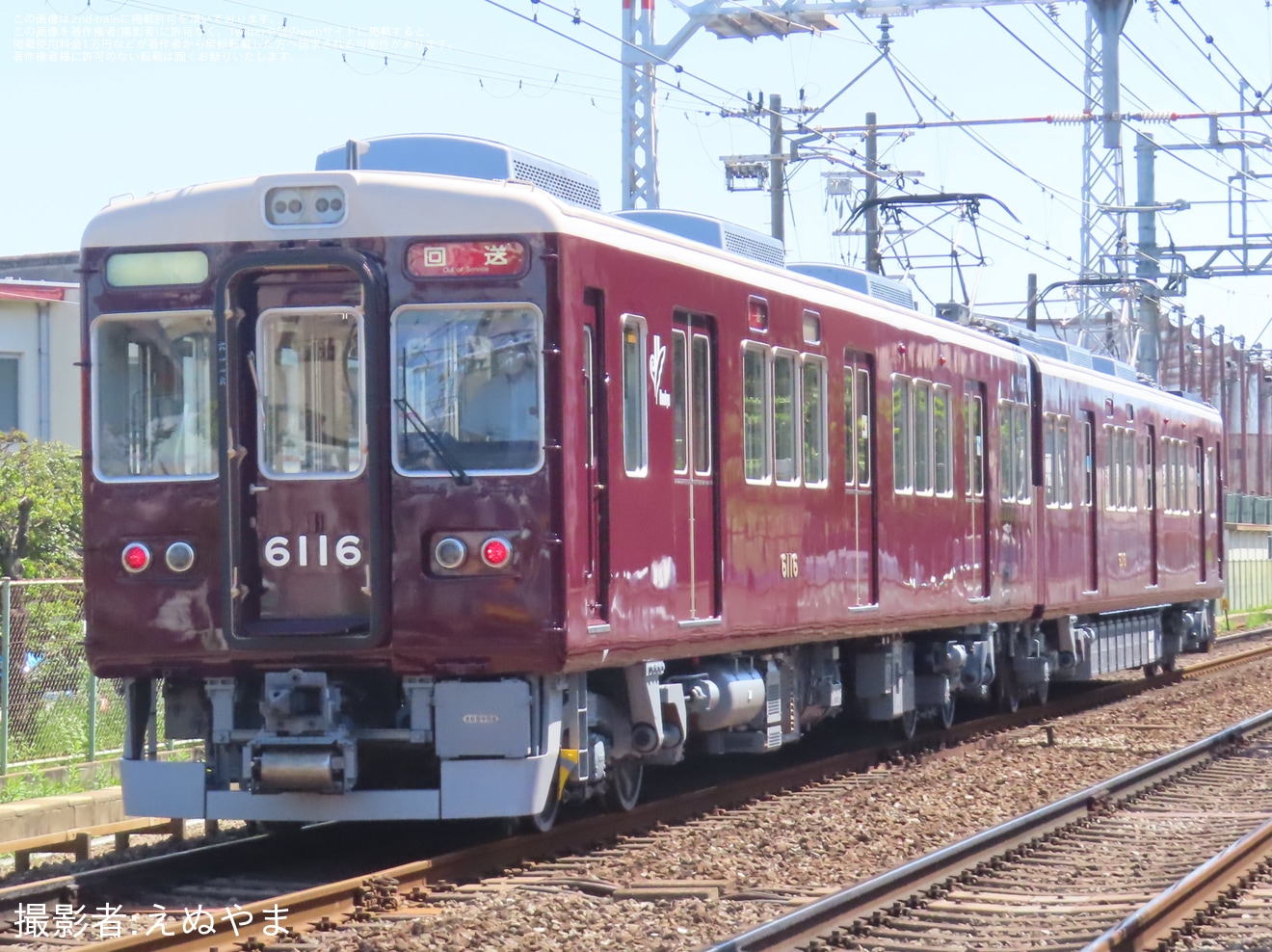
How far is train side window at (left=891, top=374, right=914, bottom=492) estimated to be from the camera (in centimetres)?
1428

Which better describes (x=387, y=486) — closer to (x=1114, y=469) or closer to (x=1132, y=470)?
(x=1114, y=469)

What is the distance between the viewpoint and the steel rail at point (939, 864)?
291 inches

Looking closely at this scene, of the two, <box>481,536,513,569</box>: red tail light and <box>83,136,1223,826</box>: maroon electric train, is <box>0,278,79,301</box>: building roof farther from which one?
<box>481,536,513,569</box>: red tail light

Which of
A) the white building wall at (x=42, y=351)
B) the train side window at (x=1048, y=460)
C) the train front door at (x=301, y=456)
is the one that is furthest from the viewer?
the white building wall at (x=42, y=351)

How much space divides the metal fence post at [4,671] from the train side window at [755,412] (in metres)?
4.82

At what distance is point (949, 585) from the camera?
15508 mm

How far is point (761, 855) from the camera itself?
A: 9.84 m

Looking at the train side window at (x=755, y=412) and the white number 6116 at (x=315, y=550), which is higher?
the train side window at (x=755, y=412)

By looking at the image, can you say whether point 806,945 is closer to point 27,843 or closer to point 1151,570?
point 27,843

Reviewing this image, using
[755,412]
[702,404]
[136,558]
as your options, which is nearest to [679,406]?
[702,404]

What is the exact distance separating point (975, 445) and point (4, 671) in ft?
25.4

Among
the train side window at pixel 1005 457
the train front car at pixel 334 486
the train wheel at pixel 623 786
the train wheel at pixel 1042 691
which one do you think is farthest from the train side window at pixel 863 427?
the train wheel at pixel 1042 691

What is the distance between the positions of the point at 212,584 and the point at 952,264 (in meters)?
12.5

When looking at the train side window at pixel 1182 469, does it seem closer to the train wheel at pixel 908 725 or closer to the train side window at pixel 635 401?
the train wheel at pixel 908 725
